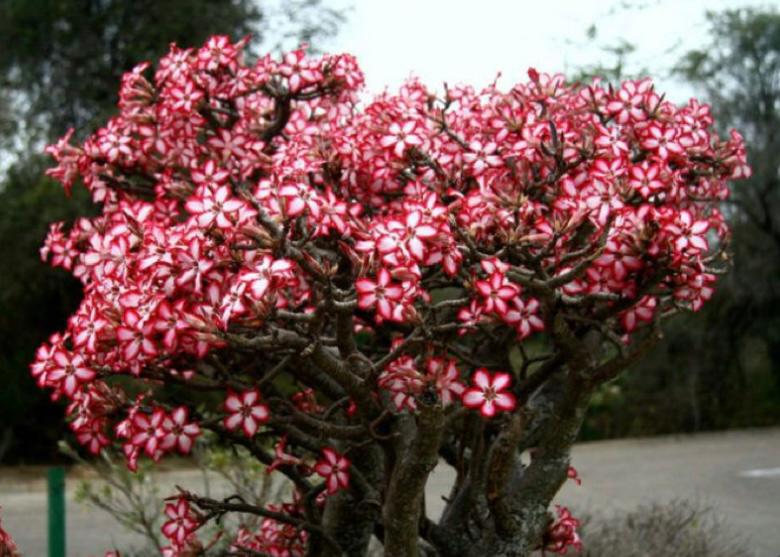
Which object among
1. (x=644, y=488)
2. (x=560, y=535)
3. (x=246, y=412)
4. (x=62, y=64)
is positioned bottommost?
(x=644, y=488)

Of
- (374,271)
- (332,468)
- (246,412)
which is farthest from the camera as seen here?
(332,468)

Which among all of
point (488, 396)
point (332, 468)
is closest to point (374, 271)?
point (488, 396)

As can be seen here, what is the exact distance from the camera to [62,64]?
14.9m

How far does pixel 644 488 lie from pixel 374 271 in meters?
9.04

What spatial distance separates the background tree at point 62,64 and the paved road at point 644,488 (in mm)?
1965

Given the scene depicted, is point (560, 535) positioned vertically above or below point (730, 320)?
below

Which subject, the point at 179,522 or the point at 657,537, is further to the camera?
the point at 657,537

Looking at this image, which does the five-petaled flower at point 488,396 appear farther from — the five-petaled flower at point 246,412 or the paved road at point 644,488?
the paved road at point 644,488

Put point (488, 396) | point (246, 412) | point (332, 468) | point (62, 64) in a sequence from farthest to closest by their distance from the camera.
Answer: point (62, 64)
point (332, 468)
point (246, 412)
point (488, 396)

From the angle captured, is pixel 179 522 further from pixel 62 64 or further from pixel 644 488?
pixel 62 64

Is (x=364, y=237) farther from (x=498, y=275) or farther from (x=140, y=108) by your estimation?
(x=140, y=108)

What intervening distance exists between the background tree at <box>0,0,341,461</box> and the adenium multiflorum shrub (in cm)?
964

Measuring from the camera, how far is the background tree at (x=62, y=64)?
12.9m

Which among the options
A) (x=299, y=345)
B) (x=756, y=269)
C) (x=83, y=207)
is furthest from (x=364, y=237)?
(x=756, y=269)
